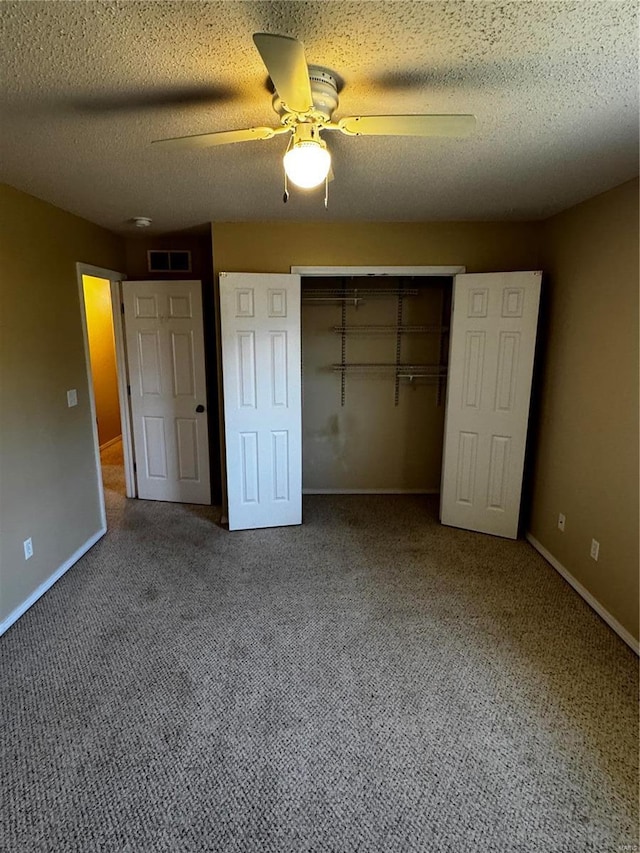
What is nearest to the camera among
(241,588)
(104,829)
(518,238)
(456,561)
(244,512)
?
(104,829)

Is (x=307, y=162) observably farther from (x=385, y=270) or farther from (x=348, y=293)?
(x=348, y=293)

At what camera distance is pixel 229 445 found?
3.56 metres

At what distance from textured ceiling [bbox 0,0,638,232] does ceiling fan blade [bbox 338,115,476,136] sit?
15 centimetres

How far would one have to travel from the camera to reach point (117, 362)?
408 centimetres

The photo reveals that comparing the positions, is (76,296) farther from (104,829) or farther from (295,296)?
(104,829)

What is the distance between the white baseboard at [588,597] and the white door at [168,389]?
114 inches

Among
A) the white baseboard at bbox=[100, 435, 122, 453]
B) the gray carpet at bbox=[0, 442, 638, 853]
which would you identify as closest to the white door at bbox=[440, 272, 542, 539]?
the gray carpet at bbox=[0, 442, 638, 853]

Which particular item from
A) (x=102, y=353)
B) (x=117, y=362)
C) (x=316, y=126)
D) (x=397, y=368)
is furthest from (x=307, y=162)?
(x=102, y=353)

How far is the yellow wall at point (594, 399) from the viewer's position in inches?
94.0

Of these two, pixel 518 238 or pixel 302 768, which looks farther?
pixel 518 238

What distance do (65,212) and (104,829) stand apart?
341 centimetres

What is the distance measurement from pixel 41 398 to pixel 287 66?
256 centimetres

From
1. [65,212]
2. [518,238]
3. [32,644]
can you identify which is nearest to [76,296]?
[65,212]

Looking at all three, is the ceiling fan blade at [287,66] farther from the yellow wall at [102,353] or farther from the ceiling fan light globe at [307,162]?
the yellow wall at [102,353]
